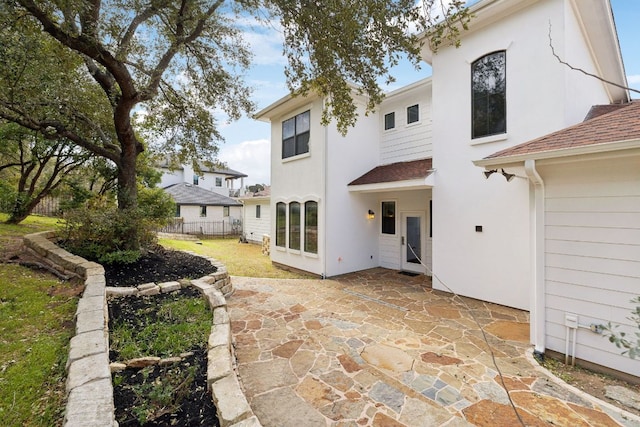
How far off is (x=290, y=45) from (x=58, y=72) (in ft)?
17.8

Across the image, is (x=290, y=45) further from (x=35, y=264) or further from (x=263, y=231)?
(x=263, y=231)

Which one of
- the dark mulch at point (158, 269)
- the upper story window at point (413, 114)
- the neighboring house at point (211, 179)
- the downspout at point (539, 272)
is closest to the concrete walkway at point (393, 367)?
the downspout at point (539, 272)

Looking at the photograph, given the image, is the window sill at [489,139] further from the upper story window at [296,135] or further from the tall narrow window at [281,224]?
the tall narrow window at [281,224]

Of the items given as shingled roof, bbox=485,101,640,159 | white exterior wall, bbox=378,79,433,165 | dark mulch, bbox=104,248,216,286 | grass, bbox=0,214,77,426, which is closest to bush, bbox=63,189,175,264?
dark mulch, bbox=104,248,216,286

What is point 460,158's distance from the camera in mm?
7297

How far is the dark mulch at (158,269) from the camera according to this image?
20.5 feet

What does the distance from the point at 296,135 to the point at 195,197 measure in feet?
55.6

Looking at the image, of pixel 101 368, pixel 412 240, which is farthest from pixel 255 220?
pixel 101 368

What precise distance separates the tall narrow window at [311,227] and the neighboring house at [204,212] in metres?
14.5

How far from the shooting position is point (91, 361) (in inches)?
117

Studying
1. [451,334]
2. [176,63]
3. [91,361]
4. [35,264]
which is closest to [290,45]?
[176,63]

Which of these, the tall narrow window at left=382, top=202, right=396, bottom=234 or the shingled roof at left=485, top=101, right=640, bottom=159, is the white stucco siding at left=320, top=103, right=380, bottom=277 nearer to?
the tall narrow window at left=382, top=202, right=396, bottom=234

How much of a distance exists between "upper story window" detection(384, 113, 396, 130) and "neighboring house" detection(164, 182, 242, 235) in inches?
650

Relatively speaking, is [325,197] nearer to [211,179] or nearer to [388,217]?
[388,217]
